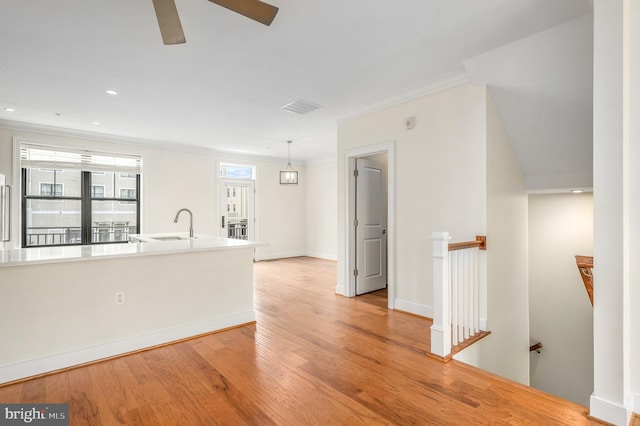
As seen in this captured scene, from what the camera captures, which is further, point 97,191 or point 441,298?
point 97,191

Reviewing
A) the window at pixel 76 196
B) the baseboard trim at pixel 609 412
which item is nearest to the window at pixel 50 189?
the window at pixel 76 196

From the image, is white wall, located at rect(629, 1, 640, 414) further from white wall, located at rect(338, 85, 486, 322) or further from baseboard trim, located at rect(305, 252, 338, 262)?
baseboard trim, located at rect(305, 252, 338, 262)

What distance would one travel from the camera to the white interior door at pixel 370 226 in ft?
15.5

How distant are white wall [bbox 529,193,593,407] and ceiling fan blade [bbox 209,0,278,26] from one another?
163 inches

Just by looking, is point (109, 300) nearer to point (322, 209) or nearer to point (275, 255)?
point (275, 255)

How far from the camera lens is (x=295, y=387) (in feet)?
7.31

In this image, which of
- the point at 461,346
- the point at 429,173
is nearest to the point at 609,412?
the point at 461,346

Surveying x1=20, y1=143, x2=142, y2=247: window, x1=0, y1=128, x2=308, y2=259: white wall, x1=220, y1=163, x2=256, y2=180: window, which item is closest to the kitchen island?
x1=0, y1=128, x2=308, y2=259: white wall

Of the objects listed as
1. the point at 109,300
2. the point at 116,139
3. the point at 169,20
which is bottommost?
the point at 109,300

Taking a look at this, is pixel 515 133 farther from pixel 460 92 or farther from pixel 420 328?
pixel 420 328

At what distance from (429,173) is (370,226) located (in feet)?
4.88

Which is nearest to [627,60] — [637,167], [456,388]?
[637,167]

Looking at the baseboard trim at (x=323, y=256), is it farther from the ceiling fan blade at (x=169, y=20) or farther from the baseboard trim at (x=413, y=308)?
the ceiling fan blade at (x=169, y=20)

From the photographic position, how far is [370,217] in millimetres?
4895
